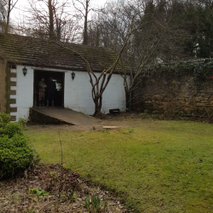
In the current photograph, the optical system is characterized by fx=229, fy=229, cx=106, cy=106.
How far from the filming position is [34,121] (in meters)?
10.5

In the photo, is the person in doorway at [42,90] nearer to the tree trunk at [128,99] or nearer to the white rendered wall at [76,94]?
the white rendered wall at [76,94]

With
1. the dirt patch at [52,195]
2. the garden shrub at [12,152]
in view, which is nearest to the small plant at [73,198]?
the dirt patch at [52,195]

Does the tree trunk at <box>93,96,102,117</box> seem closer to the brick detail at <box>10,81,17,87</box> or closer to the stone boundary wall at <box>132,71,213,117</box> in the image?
the stone boundary wall at <box>132,71,213,117</box>


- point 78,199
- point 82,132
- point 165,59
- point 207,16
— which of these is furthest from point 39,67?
point 207,16

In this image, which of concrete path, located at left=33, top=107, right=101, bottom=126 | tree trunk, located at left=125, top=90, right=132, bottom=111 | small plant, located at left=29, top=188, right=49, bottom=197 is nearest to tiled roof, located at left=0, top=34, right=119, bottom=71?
tree trunk, located at left=125, top=90, right=132, bottom=111

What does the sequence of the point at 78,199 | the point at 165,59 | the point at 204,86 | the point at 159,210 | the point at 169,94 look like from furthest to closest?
the point at 165,59
the point at 169,94
the point at 204,86
the point at 78,199
the point at 159,210

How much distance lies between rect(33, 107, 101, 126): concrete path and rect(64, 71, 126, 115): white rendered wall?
0.95 meters

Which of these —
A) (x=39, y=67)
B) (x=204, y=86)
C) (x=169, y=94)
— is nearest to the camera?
(x=204, y=86)

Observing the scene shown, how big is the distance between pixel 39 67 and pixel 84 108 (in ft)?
10.6

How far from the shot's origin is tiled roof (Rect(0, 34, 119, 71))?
10758 mm

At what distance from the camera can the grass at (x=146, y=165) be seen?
3.17 meters

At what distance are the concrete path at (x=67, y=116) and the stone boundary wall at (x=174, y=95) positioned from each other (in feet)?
12.9

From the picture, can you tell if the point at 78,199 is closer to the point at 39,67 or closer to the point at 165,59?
the point at 39,67

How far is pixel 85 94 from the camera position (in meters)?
12.6
